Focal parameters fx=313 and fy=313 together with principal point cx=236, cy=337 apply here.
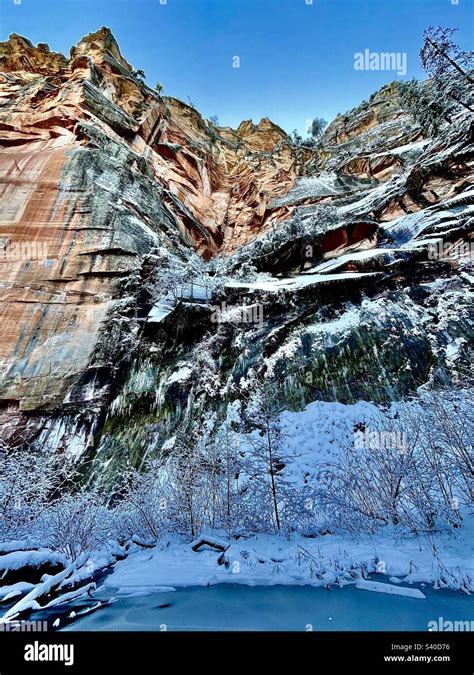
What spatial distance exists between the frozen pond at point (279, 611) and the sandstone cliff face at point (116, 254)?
29.7ft

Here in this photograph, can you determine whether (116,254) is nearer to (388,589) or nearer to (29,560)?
(29,560)

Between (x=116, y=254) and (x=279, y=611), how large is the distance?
2127cm

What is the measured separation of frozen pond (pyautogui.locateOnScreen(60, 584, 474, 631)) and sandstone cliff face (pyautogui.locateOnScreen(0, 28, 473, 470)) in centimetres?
905

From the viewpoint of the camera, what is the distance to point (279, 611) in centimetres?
538

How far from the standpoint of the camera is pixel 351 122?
2029 inches

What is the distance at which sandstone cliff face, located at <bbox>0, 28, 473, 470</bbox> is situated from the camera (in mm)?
16469

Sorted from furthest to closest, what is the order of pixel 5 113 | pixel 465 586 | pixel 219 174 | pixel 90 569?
pixel 219 174 < pixel 5 113 < pixel 90 569 < pixel 465 586

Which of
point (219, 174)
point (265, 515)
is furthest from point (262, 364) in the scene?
point (219, 174)

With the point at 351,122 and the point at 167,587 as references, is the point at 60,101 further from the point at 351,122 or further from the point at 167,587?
the point at 351,122

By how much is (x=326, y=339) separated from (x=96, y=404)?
12724mm
